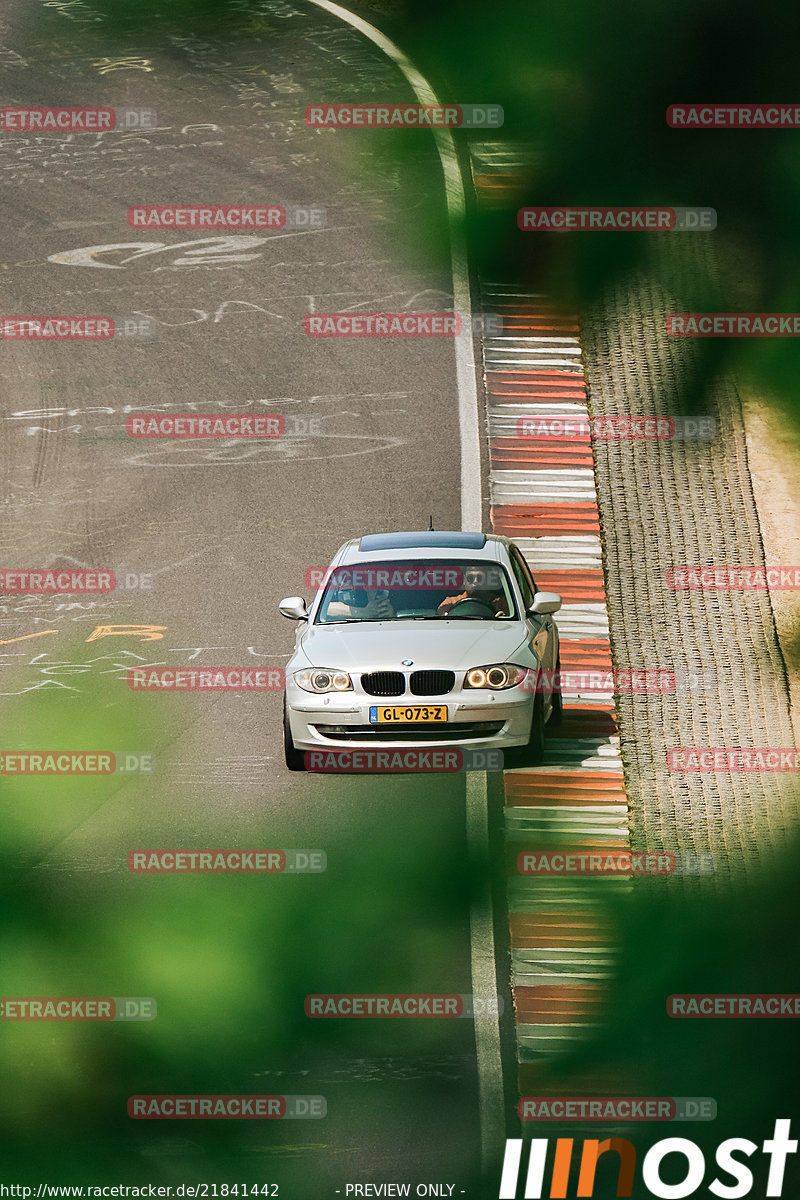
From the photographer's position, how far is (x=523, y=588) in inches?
424

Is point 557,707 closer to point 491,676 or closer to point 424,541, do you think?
point 424,541

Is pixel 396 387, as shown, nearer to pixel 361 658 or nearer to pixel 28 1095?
pixel 361 658

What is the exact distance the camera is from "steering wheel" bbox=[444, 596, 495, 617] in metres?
9.76

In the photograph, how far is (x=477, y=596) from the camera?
33.7 ft

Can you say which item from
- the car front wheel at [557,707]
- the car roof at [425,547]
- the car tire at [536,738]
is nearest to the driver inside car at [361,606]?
the car roof at [425,547]

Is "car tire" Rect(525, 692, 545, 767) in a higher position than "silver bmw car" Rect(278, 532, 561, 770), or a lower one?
lower

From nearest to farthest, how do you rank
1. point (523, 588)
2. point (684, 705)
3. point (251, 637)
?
1. point (523, 588)
2. point (684, 705)
3. point (251, 637)

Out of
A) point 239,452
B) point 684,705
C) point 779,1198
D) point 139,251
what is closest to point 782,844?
point 779,1198

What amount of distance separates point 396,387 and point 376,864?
17377 millimetres

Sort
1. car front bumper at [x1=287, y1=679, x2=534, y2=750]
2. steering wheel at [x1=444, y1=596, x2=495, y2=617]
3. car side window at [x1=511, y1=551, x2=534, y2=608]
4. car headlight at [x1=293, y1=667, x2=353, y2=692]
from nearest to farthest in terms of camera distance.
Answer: car front bumper at [x1=287, y1=679, x2=534, y2=750] < car headlight at [x1=293, y1=667, x2=353, y2=692] < steering wheel at [x1=444, y1=596, x2=495, y2=617] < car side window at [x1=511, y1=551, x2=534, y2=608]

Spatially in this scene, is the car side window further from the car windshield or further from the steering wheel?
the steering wheel

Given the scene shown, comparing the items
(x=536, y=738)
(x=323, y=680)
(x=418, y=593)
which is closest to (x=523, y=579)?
(x=418, y=593)

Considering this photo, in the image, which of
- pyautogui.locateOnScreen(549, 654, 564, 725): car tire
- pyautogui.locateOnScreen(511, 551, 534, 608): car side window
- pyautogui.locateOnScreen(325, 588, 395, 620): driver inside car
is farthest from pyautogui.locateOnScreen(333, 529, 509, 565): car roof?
pyautogui.locateOnScreen(549, 654, 564, 725): car tire

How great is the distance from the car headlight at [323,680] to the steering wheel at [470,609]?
921mm
